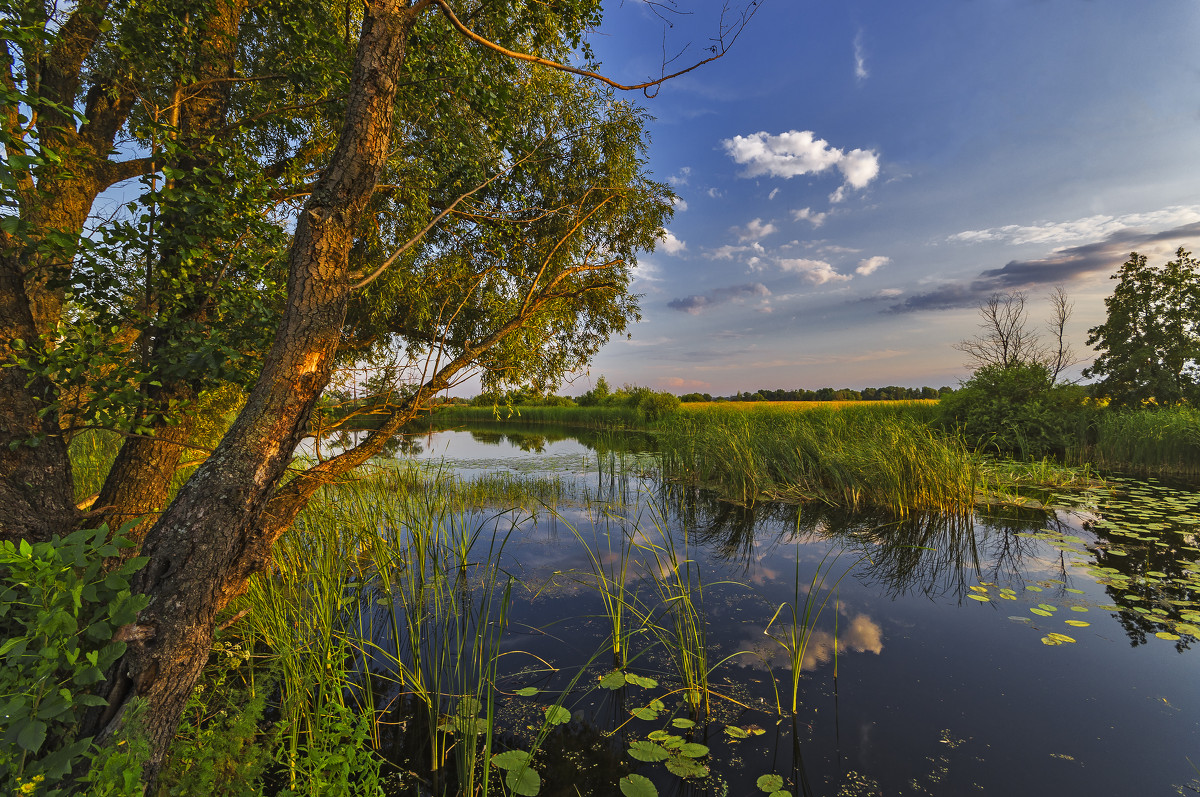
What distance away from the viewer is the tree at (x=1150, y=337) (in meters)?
16.6

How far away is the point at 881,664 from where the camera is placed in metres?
3.17

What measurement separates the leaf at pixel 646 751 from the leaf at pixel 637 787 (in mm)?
109

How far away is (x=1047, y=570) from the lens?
4676mm

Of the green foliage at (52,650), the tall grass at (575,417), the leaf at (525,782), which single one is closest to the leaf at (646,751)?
the leaf at (525,782)

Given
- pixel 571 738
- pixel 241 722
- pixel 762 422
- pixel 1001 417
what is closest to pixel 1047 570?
pixel 571 738

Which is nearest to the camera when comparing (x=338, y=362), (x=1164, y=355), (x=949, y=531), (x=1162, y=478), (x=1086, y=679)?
(x=1086, y=679)

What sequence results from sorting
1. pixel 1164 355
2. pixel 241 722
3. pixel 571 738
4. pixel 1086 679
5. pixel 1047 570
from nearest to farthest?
pixel 241 722, pixel 571 738, pixel 1086 679, pixel 1047 570, pixel 1164 355

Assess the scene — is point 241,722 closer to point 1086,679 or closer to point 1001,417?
point 1086,679

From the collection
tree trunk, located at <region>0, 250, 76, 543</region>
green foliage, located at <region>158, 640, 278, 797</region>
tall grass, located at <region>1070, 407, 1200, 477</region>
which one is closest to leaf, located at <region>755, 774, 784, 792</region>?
green foliage, located at <region>158, 640, 278, 797</region>

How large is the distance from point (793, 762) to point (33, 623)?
3005mm

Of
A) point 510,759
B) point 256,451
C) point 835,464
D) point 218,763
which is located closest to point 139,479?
point 256,451

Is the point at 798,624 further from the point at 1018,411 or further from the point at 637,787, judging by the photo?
the point at 1018,411

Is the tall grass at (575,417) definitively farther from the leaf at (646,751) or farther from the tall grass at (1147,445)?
the leaf at (646,751)

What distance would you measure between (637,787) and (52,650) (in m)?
2.16
